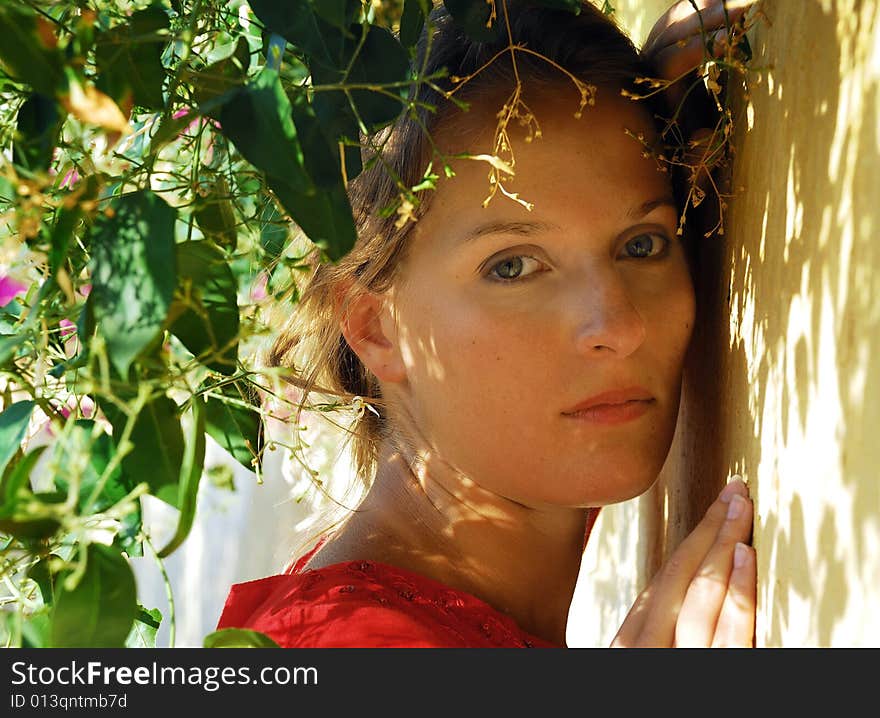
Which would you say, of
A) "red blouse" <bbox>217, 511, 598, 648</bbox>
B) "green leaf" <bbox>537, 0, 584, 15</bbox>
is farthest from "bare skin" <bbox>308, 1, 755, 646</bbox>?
"green leaf" <bbox>537, 0, 584, 15</bbox>

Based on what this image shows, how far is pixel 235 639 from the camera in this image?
31.9 inches

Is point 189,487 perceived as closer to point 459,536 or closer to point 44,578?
point 44,578

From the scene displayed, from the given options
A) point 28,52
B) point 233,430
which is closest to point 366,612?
point 233,430

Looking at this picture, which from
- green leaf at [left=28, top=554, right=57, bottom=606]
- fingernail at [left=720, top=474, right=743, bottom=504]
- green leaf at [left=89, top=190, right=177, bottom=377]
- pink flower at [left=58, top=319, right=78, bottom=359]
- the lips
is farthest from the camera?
the lips

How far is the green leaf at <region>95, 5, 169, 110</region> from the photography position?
794mm

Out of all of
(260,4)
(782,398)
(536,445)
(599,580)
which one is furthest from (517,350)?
(599,580)

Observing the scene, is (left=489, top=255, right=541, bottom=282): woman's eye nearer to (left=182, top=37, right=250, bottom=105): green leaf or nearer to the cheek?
the cheek

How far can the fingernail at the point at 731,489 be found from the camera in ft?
3.81

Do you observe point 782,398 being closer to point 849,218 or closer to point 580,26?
point 849,218

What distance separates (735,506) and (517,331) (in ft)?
1.03

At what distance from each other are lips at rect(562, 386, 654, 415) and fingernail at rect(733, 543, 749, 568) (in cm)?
23

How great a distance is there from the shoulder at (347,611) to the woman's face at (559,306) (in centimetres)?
18

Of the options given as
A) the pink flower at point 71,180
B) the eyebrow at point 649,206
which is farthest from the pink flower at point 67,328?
the eyebrow at point 649,206

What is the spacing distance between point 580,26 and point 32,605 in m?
0.94
